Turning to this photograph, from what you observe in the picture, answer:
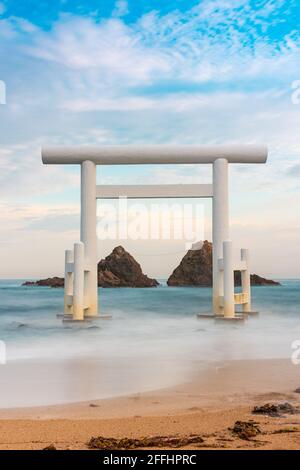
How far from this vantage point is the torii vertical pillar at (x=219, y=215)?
10.9 m

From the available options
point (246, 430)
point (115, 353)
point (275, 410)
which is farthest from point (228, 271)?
point (246, 430)

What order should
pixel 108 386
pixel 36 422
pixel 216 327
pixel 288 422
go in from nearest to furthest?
pixel 288 422
pixel 36 422
pixel 108 386
pixel 216 327

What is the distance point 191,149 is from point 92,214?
2.16 metres

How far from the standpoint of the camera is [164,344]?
875cm

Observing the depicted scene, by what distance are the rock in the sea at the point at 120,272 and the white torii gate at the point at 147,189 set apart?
30.0 metres

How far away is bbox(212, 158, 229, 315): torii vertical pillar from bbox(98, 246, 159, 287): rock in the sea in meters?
30.3

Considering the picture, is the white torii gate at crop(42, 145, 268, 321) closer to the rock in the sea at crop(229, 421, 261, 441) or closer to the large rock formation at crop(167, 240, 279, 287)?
the rock in the sea at crop(229, 421, 261, 441)

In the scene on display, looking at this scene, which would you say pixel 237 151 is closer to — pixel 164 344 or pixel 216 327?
pixel 216 327

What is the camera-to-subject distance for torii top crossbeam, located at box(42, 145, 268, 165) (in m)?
10.7

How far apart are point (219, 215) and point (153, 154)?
64.4 inches

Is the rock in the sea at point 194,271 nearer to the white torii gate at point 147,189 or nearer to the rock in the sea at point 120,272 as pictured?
the rock in the sea at point 120,272

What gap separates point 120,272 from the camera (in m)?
43.2

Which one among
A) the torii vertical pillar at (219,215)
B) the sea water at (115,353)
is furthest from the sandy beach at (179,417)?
the torii vertical pillar at (219,215)

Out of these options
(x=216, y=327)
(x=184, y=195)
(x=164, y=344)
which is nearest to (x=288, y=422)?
(x=164, y=344)
